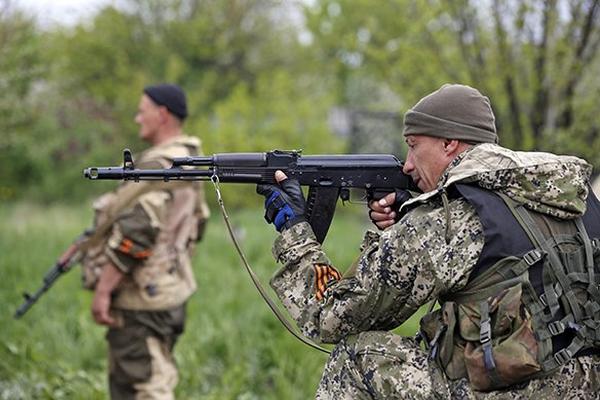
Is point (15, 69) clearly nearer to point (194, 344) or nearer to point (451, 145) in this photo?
point (194, 344)

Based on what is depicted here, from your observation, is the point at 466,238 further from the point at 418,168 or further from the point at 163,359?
the point at 163,359

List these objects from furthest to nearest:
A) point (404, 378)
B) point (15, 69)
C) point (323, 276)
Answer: point (15, 69) → point (323, 276) → point (404, 378)

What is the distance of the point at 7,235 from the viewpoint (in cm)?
1128

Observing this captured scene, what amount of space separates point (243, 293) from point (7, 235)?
457 centimetres

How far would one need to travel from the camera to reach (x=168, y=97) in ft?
16.6

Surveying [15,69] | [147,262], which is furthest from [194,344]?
[15,69]

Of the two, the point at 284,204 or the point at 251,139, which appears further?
the point at 251,139

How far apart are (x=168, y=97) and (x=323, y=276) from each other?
238cm

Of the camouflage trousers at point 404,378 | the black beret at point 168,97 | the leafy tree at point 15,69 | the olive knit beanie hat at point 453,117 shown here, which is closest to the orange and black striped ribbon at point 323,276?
the camouflage trousers at point 404,378

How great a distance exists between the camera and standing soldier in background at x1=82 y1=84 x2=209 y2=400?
485 cm

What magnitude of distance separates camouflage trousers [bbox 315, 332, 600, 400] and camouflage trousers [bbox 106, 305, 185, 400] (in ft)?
7.24

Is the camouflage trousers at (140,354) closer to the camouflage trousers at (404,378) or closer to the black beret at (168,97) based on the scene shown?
the black beret at (168,97)

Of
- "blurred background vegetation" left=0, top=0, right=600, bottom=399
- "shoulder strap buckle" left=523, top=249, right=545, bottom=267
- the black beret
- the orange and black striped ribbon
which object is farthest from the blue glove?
"blurred background vegetation" left=0, top=0, right=600, bottom=399

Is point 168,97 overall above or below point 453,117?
above
